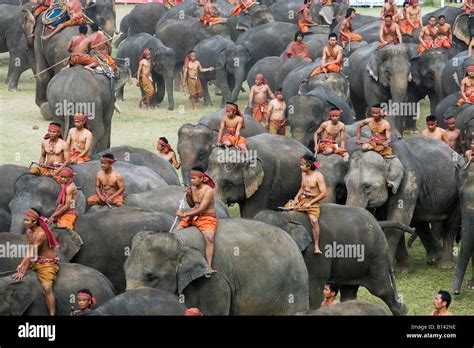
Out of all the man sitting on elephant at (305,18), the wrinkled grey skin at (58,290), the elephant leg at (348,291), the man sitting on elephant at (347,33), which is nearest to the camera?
the wrinkled grey skin at (58,290)

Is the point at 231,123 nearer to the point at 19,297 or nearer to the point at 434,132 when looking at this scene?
the point at 434,132

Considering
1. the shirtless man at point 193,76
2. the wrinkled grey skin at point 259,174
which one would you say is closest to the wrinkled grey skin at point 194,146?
the wrinkled grey skin at point 259,174

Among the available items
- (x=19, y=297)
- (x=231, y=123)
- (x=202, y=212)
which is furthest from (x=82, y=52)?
(x=19, y=297)

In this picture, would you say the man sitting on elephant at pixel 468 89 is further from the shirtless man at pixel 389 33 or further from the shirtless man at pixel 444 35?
the shirtless man at pixel 444 35

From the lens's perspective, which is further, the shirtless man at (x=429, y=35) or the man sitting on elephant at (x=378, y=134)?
the shirtless man at (x=429, y=35)

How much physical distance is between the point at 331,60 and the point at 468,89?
355 centimetres

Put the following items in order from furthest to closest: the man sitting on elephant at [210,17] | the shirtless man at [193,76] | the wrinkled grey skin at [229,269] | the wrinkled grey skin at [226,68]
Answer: the man sitting on elephant at [210,17], the wrinkled grey skin at [226,68], the shirtless man at [193,76], the wrinkled grey skin at [229,269]

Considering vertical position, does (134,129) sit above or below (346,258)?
above

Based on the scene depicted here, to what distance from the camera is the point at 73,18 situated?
32.7 m

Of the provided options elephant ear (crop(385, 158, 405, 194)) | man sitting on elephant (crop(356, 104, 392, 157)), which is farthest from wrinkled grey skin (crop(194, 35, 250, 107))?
elephant ear (crop(385, 158, 405, 194))

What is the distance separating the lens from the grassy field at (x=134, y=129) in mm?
23469

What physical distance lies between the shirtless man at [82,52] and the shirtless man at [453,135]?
6.49 m
